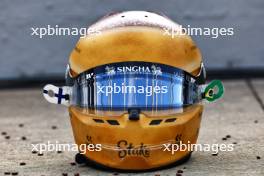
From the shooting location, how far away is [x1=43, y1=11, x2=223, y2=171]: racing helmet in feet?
16.6

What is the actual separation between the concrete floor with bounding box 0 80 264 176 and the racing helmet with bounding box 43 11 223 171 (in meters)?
0.23

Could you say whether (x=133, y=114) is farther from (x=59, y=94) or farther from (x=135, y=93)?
(x=59, y=94)

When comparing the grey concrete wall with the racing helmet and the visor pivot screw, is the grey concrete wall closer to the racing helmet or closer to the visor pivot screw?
the racing helmet

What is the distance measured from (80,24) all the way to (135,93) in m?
4.85

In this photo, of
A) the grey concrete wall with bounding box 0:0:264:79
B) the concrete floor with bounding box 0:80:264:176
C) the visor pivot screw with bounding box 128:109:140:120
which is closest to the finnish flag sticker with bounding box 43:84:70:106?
the concrete floor with bounding box 0:80:264:176

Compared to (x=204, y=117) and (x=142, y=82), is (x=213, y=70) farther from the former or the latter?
(x=142, y=82)

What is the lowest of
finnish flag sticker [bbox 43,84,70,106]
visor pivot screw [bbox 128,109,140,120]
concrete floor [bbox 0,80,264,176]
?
concrete floor [bbox 0,80,264,176]

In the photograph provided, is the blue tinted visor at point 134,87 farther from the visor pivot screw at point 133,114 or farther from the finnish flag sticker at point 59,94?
the finnish flag sticker at point 59,94

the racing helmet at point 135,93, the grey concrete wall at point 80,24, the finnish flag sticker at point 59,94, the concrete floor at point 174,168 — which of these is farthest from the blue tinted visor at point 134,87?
the grey concrete wall at point 80,24

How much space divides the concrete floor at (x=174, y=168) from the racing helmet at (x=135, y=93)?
0.76 ft

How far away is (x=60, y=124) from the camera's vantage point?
7.68m

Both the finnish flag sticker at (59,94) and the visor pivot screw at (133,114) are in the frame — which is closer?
the visor pivot screw at (133,114)

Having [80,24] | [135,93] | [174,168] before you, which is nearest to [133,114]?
[135,93]

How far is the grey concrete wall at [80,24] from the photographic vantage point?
9.78 meters
